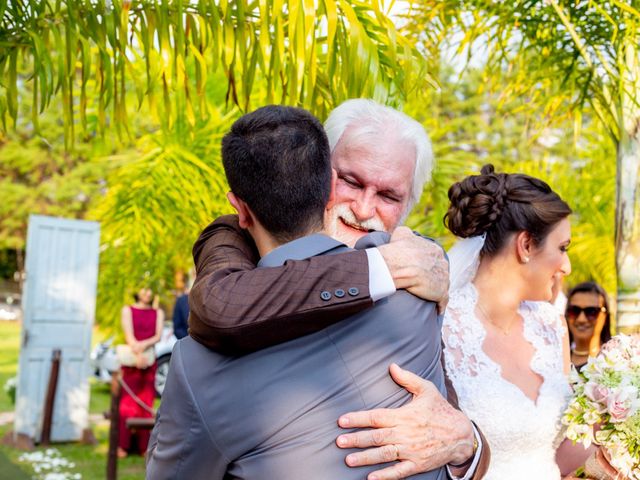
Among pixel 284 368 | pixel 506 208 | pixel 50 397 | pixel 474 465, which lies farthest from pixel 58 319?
pixel 284 368

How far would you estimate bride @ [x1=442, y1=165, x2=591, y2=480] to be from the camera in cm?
344

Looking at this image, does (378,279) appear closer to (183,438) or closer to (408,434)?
(408,434)

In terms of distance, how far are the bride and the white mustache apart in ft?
3.62

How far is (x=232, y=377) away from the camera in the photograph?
5.74 ft

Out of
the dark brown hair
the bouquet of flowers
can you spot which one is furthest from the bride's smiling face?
the dark brown hair

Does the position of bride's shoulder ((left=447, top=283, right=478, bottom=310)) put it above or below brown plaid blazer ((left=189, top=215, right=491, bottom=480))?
below

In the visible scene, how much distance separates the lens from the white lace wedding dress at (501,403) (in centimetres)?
340

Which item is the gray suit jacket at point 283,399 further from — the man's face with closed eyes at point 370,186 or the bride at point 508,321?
the bride at point 508,321

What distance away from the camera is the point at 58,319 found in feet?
34.8

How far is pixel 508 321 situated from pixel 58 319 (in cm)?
811

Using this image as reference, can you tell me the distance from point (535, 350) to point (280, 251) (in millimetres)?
2174

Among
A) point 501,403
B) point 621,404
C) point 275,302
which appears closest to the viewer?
point 275,302

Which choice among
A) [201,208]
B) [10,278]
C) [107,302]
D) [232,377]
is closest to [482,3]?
[201,208]

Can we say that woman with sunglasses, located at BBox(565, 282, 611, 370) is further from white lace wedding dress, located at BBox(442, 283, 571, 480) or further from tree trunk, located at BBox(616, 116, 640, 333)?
white lace wedding dress, located at BBox(442, 283, 571, 480)
